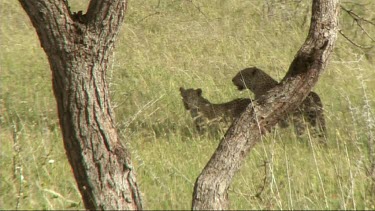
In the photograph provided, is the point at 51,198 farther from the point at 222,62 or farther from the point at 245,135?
the point at 222,62

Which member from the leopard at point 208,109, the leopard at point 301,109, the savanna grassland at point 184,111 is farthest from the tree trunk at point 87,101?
the leopard at point 208,109

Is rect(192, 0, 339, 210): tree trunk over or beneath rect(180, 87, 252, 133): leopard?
over

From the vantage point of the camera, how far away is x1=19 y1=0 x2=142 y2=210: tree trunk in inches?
149

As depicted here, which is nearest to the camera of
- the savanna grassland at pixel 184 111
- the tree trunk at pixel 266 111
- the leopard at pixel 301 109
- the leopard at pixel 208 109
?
the tree trunk at pixel 266 111

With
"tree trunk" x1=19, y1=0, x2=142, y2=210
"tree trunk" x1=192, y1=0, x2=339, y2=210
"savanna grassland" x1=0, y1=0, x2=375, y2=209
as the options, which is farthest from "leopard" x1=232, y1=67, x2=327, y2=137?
"tree trunk" x1=19, y1=0, x2=142, y2=210

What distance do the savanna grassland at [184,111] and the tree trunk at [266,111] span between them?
0.14m

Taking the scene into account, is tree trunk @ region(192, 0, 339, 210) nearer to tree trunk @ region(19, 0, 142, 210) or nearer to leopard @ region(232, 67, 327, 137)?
tree trunk @ region(19, 0, 142, 210)

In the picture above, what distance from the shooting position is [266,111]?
4.22 m

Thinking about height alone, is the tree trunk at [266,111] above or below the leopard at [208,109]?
above

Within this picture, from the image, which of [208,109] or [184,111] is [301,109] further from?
[184,111]

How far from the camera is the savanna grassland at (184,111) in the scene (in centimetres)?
431

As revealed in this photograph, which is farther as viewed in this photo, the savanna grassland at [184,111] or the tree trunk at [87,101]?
the savanna grassland at [184,111]

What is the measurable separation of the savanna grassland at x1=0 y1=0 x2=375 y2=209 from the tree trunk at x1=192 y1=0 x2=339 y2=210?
0.47 feet

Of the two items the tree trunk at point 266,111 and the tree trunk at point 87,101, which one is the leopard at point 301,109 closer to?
the tree trunk at point 266,111
